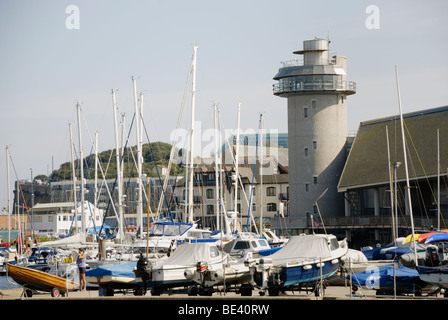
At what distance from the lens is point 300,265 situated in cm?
3016

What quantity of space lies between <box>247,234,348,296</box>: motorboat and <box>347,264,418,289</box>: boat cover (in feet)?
4.25

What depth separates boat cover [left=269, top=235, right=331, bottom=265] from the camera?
1240 inches

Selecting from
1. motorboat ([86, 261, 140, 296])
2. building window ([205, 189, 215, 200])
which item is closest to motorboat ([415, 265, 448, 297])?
motorboat ([86, 261, 140, 296])

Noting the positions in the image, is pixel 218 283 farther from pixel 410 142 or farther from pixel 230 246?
pixel 410 142

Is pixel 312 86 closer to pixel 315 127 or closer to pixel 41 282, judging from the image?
pixel 315 127

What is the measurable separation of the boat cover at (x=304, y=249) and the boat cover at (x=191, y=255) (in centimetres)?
247

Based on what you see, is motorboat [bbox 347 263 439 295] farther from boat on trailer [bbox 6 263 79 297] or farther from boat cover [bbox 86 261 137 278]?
boat on trailer [bbox 6 263 79 297]

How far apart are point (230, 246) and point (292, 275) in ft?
25.5

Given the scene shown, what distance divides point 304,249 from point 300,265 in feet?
5.75

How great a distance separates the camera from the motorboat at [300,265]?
2936 cm

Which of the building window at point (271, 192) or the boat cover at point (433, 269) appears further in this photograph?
the building window at point (271, 192)

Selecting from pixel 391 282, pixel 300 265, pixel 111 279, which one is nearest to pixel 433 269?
pixel 391 282

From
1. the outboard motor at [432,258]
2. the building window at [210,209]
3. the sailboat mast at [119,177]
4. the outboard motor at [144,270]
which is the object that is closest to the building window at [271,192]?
the building window at [210,209]

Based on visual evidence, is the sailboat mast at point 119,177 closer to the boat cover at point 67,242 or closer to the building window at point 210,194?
the boat cover at point 67,242
